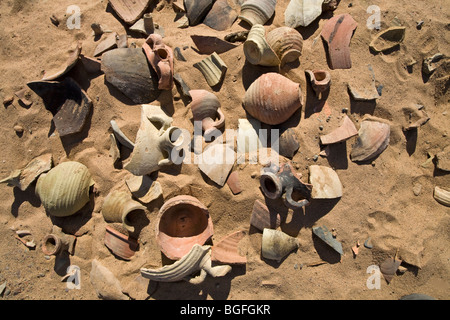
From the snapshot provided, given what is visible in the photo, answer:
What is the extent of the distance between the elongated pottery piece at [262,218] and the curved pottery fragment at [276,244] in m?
0.06

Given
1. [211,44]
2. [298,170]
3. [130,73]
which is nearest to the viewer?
[298,170]

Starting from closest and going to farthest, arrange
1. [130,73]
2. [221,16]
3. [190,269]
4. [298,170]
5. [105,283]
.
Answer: [190,269]
[105,283]
[298,170]
[130,73]
[221,16]

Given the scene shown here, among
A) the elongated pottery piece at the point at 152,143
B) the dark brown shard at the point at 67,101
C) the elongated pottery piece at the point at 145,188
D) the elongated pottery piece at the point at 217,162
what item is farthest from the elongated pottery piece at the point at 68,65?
the elongated pottery piece at the point at 217,162

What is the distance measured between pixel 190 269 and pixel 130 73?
70.1 inches

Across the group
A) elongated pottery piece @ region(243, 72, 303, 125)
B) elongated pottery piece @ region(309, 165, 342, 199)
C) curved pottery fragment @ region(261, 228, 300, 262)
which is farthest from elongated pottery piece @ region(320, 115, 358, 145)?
curved pottery fragment @ region(261, 228, 300, 262)

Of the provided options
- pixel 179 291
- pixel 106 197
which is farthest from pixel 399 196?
pixel 106 197

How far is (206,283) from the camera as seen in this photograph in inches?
88.7

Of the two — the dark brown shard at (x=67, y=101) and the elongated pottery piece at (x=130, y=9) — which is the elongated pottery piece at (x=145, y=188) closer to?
the dark brown shard at (x=67, y=101)

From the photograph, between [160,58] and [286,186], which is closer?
[286,186]

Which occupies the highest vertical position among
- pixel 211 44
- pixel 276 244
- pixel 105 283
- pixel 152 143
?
pixel 211 44

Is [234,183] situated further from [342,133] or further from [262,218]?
[342,133]

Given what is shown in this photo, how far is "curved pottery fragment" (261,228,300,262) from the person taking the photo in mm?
2180

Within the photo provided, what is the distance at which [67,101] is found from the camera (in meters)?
2.55

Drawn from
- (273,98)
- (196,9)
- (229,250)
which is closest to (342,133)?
(273,98)
